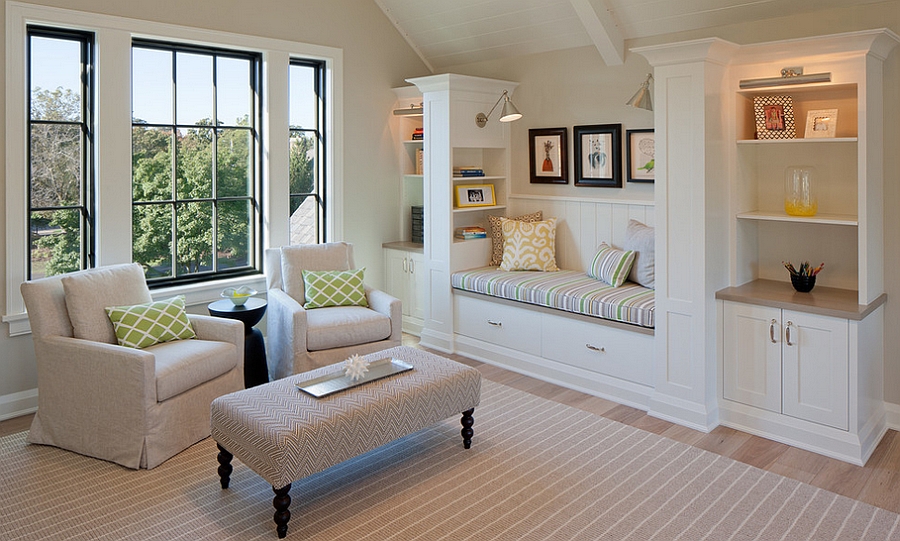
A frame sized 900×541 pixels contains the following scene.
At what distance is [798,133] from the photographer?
3.90 meters

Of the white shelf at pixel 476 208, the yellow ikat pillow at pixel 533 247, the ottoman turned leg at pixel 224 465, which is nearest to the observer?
the ottoman turned leg at pixel 224 465

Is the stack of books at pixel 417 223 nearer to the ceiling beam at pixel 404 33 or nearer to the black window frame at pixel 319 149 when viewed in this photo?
the black window frame at pixel 319 149

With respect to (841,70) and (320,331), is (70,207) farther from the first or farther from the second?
(841,70)

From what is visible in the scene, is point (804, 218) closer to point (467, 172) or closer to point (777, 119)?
point (777, 119)

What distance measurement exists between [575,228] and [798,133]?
1675mm

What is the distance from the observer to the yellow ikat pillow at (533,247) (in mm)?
5125

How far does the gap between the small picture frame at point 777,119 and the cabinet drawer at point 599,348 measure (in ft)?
4.27

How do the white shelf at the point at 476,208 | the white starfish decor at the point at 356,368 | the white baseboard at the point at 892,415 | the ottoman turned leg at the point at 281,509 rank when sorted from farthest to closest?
the white shelf at the point at 476,208, the white baseboard at the point at 892,415, the white starfish decor at the point at 356,368, the ottoman turned leg at the point at 281,509

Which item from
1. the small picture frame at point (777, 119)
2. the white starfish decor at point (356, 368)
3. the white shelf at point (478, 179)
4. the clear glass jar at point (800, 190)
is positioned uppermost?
the small picture frame at point (777, 119)

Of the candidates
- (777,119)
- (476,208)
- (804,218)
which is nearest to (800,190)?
(804,218)

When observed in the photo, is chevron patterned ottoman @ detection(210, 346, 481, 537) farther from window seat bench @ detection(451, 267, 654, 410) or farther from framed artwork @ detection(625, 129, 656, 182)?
framed artwork @ detection(625, 129, 656, 182)

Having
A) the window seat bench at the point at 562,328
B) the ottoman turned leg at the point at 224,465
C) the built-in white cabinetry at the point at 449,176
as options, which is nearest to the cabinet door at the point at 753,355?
the window seat bench at the point at 562,328

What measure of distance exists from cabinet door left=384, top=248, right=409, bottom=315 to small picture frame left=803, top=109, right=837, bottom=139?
3.12m

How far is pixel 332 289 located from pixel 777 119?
2.88 m
